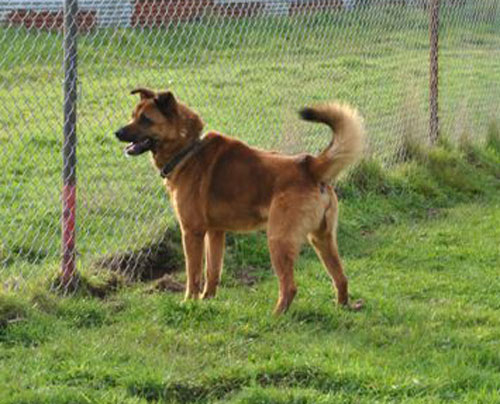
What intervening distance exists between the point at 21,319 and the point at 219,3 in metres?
3.73

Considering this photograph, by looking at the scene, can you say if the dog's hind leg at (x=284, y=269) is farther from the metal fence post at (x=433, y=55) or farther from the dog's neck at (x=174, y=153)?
the metal fence post at (x=433, y=55)

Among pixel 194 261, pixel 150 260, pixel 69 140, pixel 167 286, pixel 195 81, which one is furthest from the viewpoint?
pixel 195 81

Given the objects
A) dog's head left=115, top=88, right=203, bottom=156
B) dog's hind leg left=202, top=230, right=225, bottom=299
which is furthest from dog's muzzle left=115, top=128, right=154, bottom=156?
dog's hind leg left=202, top=230, right=225, bottom=299

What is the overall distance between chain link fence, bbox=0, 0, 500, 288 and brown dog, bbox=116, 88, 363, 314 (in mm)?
632

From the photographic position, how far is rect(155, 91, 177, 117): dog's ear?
19.0 ft

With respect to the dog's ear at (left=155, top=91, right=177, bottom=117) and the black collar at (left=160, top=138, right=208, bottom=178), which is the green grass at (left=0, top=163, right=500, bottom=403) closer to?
the black collar at (left=160, top=138, right=208, bottom=178)

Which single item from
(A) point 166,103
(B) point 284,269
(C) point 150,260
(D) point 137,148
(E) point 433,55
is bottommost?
(C) point 150,260

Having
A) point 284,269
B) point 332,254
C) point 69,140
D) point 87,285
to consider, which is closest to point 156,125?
Answer: point 69,140

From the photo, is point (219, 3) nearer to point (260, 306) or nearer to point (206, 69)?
point (206, 69)

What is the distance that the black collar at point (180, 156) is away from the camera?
19.4 feet

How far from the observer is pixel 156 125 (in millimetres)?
5824

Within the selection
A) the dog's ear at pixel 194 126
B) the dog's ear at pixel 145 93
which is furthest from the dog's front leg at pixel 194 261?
the dog's ear at pixel 145 93

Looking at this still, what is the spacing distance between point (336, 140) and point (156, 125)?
109 cm

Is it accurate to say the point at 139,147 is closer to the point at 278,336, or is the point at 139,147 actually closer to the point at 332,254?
the point at 332,254
